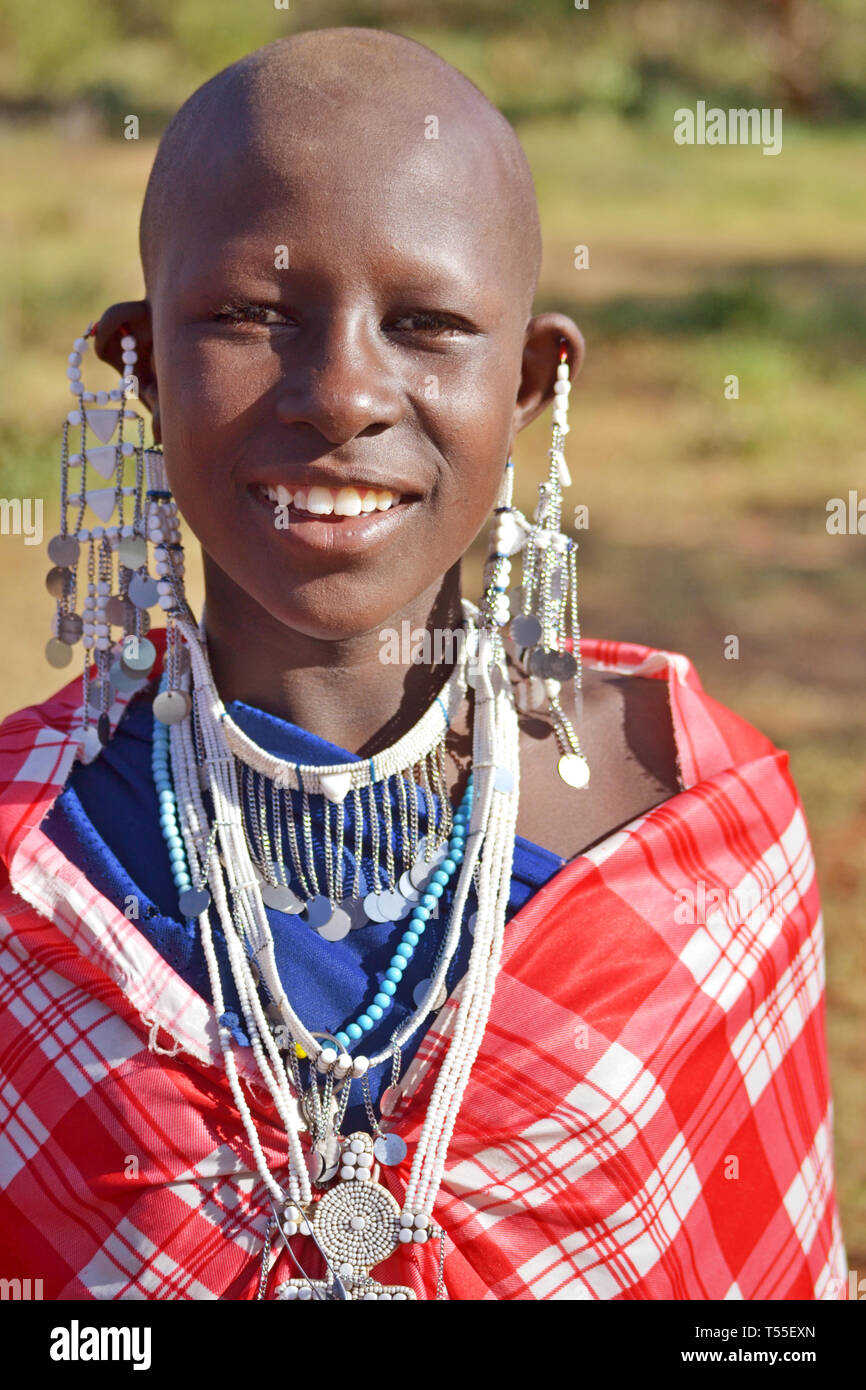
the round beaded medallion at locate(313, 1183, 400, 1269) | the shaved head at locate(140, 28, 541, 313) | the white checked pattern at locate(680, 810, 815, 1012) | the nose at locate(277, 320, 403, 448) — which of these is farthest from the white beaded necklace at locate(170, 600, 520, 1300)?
the shaved head at locate(140, 28, 541, 313)

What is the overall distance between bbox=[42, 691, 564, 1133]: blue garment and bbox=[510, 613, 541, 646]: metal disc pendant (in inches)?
11.3

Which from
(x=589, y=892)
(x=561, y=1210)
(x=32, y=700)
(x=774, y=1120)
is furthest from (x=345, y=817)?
(x=32, y=700)

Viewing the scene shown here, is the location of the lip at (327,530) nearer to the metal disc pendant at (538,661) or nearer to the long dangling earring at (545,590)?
the long dangling earring at (545,590)

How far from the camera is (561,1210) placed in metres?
1.81

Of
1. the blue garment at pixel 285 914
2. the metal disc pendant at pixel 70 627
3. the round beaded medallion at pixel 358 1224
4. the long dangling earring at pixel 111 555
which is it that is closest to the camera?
the round beaded medallion at pixel 358 1224

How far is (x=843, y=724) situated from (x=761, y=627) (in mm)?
997

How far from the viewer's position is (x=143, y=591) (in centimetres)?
204

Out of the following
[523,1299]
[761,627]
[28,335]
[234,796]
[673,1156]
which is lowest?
[523,1299]

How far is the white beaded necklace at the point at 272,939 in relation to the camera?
1777 millimetres

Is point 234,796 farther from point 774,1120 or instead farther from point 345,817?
point 774,1120

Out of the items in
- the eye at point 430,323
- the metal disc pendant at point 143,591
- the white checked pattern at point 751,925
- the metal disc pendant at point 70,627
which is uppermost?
the eye at point 430,323

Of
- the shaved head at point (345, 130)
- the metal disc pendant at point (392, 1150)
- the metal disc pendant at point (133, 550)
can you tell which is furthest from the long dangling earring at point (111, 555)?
the metal disc pendant at point (392, 1150)

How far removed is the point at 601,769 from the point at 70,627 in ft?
2.61

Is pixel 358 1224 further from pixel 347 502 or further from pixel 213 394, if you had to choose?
pixel 213 394
